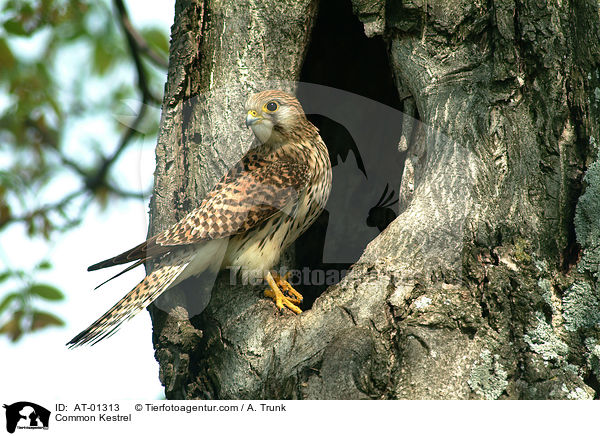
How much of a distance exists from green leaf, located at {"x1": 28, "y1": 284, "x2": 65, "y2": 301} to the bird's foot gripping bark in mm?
2152

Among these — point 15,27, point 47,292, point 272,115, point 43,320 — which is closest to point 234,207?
point 272,115

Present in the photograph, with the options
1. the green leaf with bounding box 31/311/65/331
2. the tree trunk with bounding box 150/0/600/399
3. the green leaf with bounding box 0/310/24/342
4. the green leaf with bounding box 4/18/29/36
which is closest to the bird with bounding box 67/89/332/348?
the tree trunk with bounding box 150/0/600/399

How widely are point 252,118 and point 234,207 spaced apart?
0.67 meters

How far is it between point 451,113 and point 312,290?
201 cm

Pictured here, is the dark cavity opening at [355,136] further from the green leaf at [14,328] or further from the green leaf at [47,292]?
the green leaf at [14,328]

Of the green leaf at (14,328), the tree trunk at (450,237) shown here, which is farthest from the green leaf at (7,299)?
the tree trunk at (450,237)

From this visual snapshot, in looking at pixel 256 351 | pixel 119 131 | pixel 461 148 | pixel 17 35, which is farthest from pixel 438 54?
pixel 119 131

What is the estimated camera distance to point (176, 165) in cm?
409

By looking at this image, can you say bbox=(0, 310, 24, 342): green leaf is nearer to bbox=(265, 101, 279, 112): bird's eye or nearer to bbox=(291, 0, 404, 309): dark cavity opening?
bbox=(291, 0, 404, 309): dark cavity opening

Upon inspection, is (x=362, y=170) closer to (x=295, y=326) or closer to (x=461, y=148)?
(x=461, y=148)

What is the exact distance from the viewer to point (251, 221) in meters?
3.88

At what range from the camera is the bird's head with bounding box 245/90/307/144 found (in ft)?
13.4

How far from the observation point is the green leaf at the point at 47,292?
515cm

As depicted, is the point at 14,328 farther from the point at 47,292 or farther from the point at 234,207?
the point at 234,207
